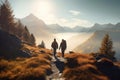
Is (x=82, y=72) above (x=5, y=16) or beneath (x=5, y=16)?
beneath

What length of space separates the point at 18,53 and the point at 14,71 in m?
17.4

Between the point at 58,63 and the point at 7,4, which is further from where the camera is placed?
the point at 7,4

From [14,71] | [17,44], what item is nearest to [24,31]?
[17,44]

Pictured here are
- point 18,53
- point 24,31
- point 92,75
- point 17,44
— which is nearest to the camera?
point 92,75

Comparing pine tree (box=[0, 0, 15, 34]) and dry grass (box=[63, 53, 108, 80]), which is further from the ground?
pine tree (box=[0, 0, 15, 34])

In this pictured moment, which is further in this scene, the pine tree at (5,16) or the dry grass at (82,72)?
the pine tree at (5,16)

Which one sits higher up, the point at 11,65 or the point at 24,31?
the point at 24,31

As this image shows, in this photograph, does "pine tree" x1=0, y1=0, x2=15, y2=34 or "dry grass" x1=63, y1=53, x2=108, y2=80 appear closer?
"dry grass" x1=63, y1=53, x2=108, y2=80

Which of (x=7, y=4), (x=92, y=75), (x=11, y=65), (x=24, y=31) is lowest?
(x=92, y=75)

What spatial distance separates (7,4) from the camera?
8362 cm

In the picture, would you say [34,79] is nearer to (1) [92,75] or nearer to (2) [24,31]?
(1) [92,75]

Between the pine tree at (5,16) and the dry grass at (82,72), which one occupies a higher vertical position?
the pine tree at (5,16)

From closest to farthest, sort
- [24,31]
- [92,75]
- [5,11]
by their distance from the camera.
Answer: [92,75] < [5,11] < [24,31]

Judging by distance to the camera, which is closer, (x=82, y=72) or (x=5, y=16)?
(x=82, y=72)
